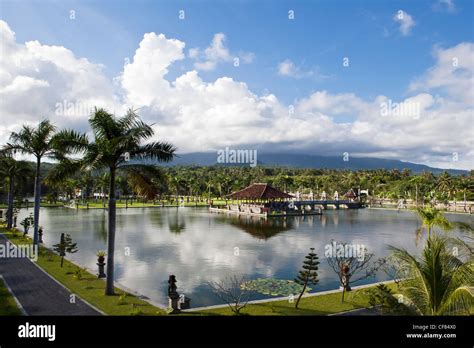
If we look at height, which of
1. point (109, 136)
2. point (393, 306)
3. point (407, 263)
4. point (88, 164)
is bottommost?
point (393, 306)

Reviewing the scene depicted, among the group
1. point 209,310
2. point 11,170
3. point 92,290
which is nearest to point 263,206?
point 11,170

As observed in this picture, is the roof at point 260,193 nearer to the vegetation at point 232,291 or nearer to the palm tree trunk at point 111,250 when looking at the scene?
the vegetation at point 232,291

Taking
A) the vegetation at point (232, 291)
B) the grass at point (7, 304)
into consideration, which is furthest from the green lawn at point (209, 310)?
the grass at point (7, 304)

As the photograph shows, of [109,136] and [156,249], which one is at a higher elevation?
[109,136]

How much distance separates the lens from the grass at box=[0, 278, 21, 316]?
923 centimetres

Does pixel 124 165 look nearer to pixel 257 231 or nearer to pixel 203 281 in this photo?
pixel 203 281

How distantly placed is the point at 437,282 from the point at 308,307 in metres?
4.78

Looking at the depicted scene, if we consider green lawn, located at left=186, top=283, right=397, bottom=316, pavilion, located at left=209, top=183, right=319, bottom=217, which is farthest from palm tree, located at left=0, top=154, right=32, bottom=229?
pavilion, located at left=209, top=183, right=319, bottom=217

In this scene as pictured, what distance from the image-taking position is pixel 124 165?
1178 cm

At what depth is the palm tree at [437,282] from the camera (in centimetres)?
610

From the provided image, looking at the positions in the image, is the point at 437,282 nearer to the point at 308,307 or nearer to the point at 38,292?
the point at 308,307
